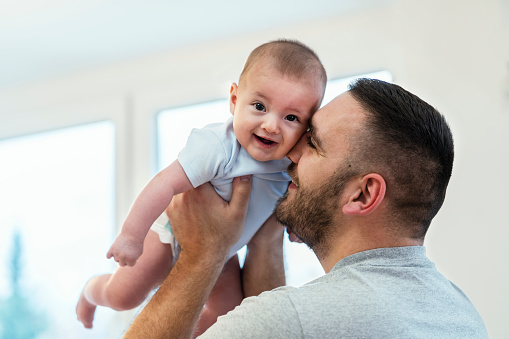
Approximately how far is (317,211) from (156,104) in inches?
84.0

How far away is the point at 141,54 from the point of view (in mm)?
3059

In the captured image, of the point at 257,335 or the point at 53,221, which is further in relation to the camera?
the point at 53,221

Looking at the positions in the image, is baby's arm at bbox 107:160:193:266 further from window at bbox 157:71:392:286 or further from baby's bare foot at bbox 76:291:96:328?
window at bbox 157:71:392:286

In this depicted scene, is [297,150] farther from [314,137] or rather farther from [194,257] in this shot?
[194,257]

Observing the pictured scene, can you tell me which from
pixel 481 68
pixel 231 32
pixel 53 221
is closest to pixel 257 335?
pixel 481 68

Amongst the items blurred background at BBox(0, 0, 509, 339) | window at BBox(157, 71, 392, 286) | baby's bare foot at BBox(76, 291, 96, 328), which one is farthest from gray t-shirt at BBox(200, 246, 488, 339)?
window at BBox(157, 71, 392, 286)

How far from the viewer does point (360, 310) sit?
80 centimetres

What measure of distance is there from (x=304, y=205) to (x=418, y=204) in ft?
0.66

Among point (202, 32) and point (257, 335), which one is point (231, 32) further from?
point (257, 335)

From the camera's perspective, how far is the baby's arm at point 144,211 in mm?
1126

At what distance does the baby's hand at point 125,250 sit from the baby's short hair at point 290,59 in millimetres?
424

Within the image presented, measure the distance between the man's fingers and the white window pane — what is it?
1973 millimetres

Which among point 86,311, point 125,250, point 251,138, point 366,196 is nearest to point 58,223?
point 86,311

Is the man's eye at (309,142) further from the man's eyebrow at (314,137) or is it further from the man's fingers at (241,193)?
the man's fingers at (241,193)
